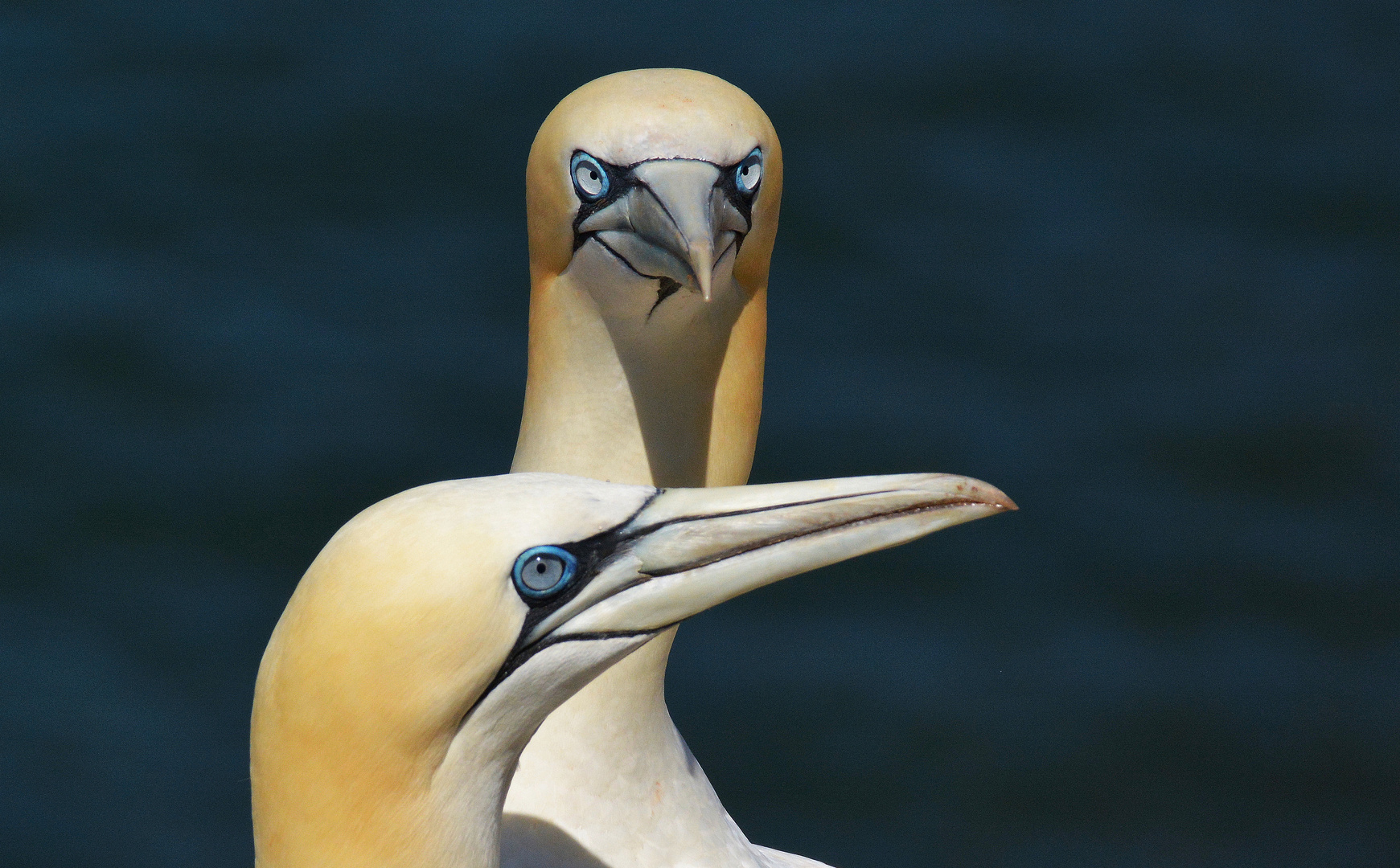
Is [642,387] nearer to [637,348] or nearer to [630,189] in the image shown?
[637,348]

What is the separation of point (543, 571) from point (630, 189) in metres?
1.33

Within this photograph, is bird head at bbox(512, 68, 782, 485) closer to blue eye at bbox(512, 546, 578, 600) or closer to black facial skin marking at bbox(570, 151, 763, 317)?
black facial skin marking at bbox(570, 151, 763, 317)

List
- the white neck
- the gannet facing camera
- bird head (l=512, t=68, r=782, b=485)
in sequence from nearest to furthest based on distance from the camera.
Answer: the gannet facing camera → bird head (l=512, t=68, r=782, b=485) → the white neck

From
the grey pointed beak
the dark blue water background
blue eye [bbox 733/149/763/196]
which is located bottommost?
the dark blue water background

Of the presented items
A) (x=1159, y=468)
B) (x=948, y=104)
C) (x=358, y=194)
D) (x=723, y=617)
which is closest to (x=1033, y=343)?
(x=1159, y=468)

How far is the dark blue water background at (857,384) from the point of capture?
6.99m

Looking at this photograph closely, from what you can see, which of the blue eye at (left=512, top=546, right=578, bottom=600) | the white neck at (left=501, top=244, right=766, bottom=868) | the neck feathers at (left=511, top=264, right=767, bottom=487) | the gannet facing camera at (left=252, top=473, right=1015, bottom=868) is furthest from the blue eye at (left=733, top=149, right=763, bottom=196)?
the blue eye at (left=512, top=546, right=578, bottom=600)

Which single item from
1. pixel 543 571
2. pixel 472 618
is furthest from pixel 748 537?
pixel 472 618

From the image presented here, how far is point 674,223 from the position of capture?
3988 mm

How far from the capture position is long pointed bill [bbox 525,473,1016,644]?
3.19 metres

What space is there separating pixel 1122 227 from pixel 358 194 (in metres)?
3.61

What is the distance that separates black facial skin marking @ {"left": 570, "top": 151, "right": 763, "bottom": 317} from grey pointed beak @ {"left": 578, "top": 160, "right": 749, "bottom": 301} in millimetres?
13

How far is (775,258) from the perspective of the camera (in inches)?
327

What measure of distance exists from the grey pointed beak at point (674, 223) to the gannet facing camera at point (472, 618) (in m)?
0.84
